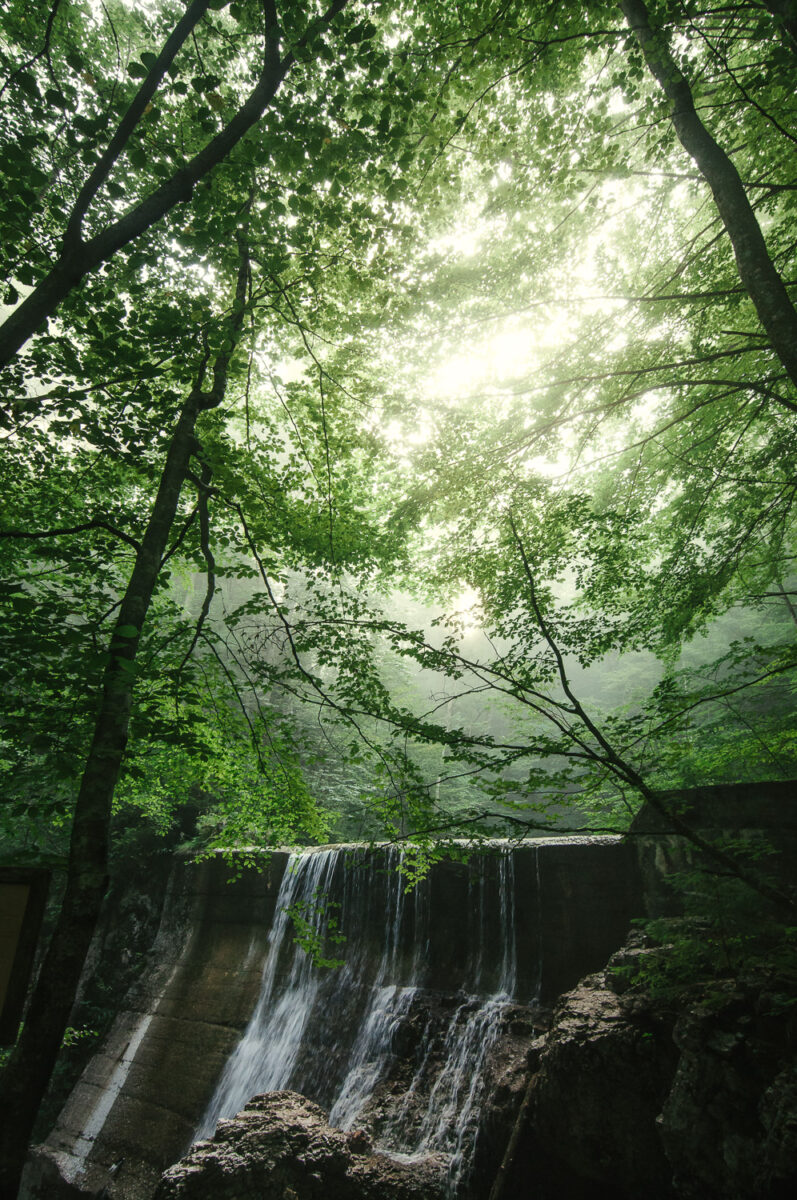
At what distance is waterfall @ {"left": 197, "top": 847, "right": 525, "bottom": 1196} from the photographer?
291 inches

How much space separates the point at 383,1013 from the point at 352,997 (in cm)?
104

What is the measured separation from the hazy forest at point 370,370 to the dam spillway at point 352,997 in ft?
10.9

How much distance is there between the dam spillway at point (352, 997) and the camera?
797 cm

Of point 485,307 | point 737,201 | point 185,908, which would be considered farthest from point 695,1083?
point 185,908

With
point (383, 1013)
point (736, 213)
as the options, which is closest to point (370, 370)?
point (736, 213)

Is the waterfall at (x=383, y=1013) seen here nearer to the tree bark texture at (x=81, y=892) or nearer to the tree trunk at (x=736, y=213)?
the tree bark texture at (x=81, y=892)

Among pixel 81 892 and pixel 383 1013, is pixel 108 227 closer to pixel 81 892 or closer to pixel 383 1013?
pixel 81 892

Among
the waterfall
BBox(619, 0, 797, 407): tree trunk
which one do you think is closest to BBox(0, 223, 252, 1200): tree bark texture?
the waterfall

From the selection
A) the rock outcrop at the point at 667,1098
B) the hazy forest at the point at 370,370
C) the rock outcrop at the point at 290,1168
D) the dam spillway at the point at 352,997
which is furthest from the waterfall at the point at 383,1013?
the hazy forest at the point at 370,370

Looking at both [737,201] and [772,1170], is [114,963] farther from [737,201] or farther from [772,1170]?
[737,201]

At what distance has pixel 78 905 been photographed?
2752 millimetres

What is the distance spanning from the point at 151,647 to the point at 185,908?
1268 cm

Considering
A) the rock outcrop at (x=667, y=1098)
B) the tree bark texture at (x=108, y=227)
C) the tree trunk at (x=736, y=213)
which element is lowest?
the rock outcrop at (x=667, y=1098)

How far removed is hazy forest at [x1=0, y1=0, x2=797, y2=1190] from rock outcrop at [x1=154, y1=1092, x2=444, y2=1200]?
338 centimetres
